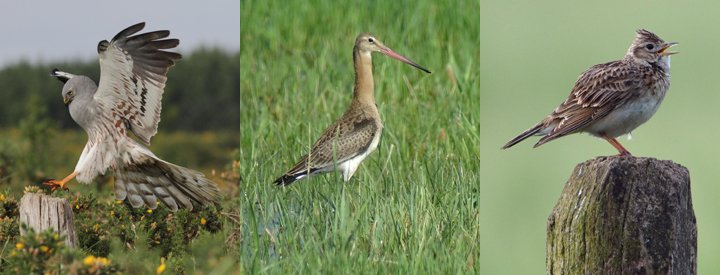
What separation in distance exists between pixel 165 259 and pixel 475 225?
2381 millimetres

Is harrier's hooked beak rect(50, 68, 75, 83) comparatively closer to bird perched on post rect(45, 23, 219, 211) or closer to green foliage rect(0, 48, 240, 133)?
bird perched on post rect(45, 23, 219, 211)

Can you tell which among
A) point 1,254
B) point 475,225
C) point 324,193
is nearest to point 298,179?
point 324,193

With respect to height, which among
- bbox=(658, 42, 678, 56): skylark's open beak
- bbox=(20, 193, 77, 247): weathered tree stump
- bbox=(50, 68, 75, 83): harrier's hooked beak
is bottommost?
bbox=(20, 193, 77, 247): weathered tree stump

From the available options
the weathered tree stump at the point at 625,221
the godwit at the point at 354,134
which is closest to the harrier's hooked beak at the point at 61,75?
the godwit at the point at 354,134

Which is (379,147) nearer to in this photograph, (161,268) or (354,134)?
(354,134)

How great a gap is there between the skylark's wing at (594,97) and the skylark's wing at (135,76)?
2.92 meters

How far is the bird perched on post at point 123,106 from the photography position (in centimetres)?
764

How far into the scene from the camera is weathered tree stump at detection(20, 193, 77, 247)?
696 cm

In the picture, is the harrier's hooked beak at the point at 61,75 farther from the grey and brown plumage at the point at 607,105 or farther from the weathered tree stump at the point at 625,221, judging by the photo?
the weathered tree stump at the point at 625,221

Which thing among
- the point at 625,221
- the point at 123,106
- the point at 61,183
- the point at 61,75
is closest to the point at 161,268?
the point at 61,183

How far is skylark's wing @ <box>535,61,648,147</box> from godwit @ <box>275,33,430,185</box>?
45.1 inches

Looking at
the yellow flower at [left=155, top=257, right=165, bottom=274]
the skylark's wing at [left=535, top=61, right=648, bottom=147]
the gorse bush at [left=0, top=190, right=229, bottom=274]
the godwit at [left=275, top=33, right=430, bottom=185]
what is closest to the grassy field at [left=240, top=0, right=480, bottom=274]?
the godwit at [left=275, top=33, right=430, bottom=185]

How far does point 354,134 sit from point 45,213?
209 centimetres

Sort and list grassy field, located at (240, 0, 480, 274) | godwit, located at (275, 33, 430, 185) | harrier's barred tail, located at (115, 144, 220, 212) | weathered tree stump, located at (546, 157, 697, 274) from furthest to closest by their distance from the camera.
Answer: harrier's barred tail, located at (115, 144, 220, 212)
godwit, located at (275, 33, 430, 185)
grassy field, located at (240, 0, 480, 274)
weathered tree stump, located at (546, 157, 697, 274)
